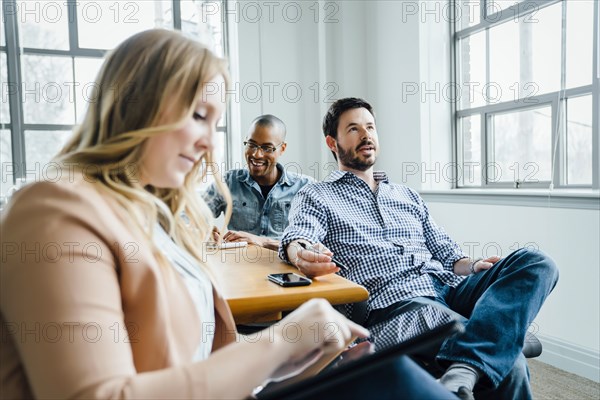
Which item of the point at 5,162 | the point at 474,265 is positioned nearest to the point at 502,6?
the point at 474,265

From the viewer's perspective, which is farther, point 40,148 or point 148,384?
point 40,148

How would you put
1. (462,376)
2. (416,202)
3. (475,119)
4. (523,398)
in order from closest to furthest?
1. (462,376)
2. (523,398)
3. (416,202)
4. (475,119)

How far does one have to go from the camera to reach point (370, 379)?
0.66 m

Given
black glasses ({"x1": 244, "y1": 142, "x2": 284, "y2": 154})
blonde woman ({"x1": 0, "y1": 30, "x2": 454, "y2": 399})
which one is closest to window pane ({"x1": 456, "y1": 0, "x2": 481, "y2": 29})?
black glasses ({"x1": 244, "y1": 142, "x2": 284, "y2": 154})

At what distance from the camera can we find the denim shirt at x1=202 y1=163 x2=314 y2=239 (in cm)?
279

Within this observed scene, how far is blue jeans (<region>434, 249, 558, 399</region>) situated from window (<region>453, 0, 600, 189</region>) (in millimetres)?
1527

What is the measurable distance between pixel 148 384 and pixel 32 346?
0.13 meters

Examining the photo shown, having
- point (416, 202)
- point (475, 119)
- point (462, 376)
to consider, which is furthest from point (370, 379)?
point (475, 119)

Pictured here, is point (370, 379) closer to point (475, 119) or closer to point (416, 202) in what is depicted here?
point (416, 202)

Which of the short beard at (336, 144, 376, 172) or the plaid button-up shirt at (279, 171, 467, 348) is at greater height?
the short beard at (336, 144, 376, 172)

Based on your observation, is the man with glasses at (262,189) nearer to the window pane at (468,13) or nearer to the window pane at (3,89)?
the window pane at (468,13)

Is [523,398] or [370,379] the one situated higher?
[370,379]

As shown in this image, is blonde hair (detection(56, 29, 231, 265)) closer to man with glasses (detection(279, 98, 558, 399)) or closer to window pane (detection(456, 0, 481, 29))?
man with glasses (detection(279, 98, 558, 399))

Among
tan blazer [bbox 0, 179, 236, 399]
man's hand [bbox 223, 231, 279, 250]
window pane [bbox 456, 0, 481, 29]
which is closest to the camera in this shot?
tan blazer [bbox 0, 179, 236, 399]
